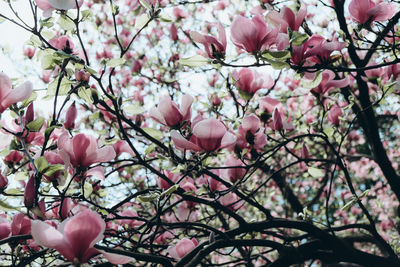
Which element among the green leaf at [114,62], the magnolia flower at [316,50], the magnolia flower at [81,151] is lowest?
the magnolia flower at [81,151]

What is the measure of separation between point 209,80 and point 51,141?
2079 mm

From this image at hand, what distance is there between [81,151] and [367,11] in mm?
967

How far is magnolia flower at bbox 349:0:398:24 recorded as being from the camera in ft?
3.58

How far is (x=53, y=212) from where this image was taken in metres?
1.31

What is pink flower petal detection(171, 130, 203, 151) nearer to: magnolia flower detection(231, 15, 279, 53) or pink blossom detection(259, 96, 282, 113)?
magnolia flower detection(231, 15, 279, 53)

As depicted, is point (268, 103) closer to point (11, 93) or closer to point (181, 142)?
point (181, 142)

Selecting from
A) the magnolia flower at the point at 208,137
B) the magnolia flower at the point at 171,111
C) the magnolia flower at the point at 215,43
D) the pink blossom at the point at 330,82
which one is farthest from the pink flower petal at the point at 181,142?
the pink blossom at the point at 330,82

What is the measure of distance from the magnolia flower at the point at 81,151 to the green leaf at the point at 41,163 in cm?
7

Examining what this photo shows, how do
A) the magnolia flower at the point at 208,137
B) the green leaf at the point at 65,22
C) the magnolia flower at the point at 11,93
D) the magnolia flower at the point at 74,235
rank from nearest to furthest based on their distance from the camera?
the magnolia flower at the point at 74,235 → the magnolia flower at the point at 11,93 → the magnolia flower at the point at 208,137 → the green leaf at the point at 65,22

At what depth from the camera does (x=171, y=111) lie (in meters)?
1.09

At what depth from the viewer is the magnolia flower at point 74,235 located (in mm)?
648

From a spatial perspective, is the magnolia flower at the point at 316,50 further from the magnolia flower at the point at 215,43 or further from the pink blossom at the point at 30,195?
the pink blossom at the point at 30,195

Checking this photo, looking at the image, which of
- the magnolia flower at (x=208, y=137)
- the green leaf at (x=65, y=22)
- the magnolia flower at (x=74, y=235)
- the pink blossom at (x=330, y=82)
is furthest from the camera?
the pink blossom at (x=330, y=82)

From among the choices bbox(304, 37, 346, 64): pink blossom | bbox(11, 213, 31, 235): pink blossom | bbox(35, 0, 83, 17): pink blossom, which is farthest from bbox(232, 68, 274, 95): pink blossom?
bbox(11, 213, 31, 235): pink blossom
